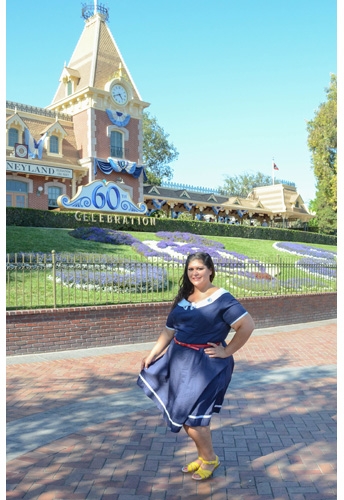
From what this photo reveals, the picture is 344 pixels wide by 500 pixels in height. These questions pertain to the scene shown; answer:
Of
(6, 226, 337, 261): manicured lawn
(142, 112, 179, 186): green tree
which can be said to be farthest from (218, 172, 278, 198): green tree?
(6, 226, 337, 261): manicured lawn

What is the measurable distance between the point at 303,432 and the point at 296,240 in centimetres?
2909

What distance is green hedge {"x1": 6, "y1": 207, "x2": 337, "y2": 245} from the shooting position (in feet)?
61.4

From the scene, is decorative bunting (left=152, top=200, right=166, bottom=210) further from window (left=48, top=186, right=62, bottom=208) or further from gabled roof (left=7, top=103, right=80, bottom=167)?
window (left=48, top=186, right=62, bottom=208)

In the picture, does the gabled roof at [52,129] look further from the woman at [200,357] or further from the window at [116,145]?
the woman at [200,357]

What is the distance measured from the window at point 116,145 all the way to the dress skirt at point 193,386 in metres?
27.9

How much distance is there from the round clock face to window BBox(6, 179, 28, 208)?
9071 millimetres

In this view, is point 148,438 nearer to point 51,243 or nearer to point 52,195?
point 51,243

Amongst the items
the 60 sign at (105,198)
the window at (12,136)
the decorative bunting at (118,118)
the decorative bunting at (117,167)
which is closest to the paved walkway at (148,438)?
the 60 sign at (105,198)

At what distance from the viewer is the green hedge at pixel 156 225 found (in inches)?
737

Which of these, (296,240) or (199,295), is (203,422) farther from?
(296,240)

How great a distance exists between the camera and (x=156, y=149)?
5181cm

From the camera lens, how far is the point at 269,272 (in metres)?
14.7

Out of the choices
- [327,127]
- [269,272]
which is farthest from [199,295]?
[327,127]

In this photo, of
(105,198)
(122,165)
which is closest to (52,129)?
(122,165)
